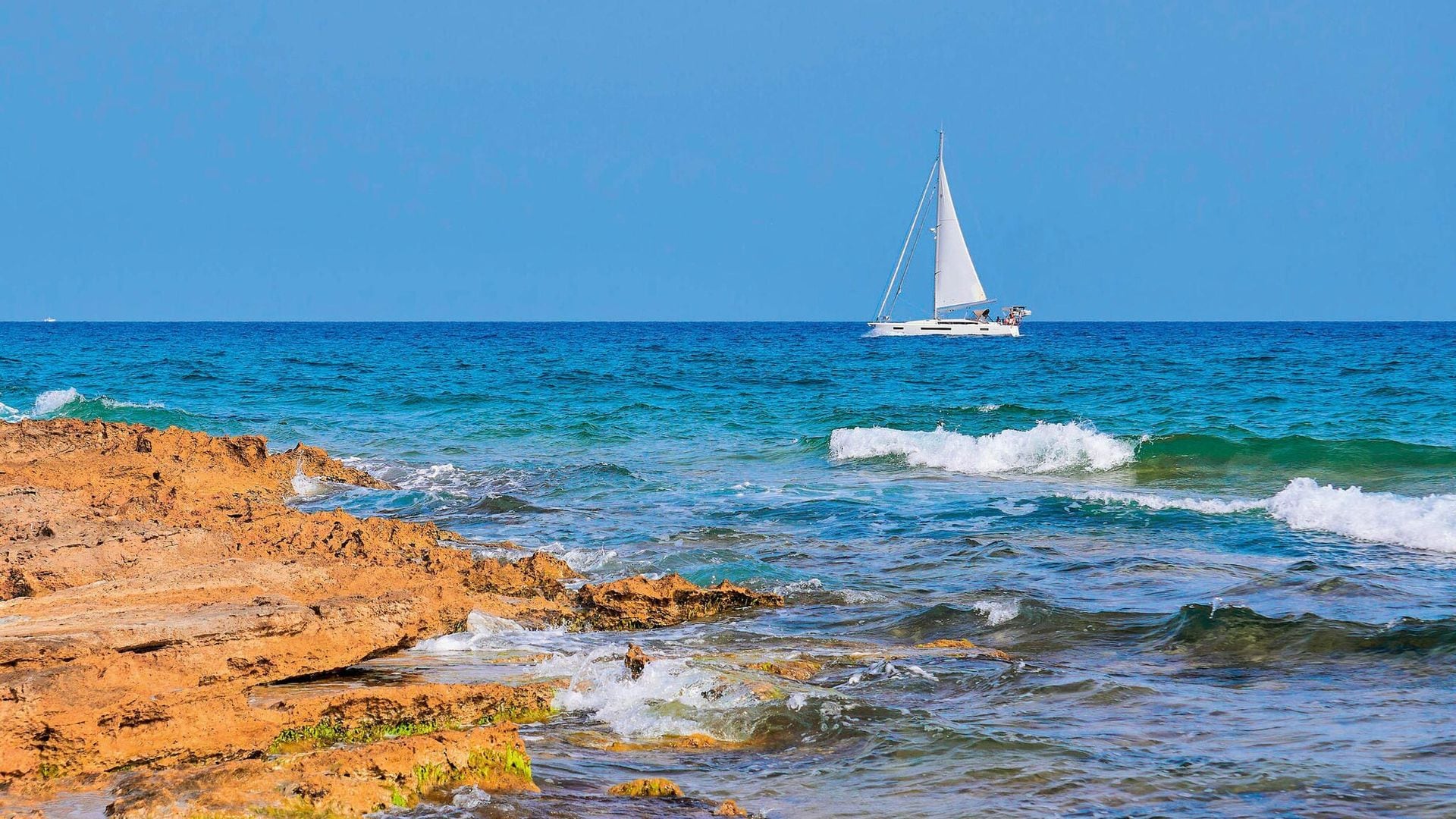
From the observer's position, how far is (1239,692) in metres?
6.01

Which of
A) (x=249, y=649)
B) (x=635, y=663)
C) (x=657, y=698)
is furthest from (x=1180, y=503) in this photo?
(x=249, y=649)

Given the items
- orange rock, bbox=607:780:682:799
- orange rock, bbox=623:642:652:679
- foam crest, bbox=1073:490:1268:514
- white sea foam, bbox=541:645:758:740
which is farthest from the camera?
foam crest, bbox=1073:490:1268:514

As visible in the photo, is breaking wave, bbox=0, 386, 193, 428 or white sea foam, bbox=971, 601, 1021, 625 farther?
breaking wave, bbox=0, 386, 193, 428

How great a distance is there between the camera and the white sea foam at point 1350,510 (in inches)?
416

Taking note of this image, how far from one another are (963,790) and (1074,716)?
1215 millimetres

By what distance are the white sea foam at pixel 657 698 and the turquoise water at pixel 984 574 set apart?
0.7 inches

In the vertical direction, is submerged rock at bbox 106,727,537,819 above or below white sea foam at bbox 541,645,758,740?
above

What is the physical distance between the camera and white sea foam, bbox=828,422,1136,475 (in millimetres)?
17344

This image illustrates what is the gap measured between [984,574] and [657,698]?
4429 millimetres

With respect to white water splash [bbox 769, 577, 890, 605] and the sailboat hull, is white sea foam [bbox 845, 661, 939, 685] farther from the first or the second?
the sailboat hull

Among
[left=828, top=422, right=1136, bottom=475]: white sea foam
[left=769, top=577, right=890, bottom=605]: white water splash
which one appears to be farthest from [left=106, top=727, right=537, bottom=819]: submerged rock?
[left=828, top=422, right=1136, bottom=475]: white sea foam
